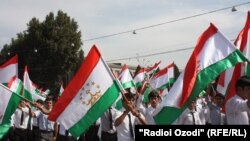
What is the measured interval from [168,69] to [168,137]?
38.1ft

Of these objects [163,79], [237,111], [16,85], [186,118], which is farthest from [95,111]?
[163,79]

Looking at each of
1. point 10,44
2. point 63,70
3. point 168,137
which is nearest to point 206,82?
point 168,137

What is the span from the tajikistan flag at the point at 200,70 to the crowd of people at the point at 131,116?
1.41 ft

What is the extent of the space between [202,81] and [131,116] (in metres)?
2.16

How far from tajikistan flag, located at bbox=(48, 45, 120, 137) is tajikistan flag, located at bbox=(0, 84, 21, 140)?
1.79m

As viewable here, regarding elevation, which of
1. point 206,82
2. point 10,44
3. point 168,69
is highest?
point 10,44

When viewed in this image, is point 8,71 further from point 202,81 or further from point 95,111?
point 202,81

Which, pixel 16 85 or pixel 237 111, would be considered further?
pixel 16 85

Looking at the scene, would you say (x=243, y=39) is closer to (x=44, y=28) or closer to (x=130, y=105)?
(x=130, y=105)

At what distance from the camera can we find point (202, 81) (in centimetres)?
672

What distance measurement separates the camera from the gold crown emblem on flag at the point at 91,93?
7.46 metres

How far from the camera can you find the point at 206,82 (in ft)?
Answer: 22.1

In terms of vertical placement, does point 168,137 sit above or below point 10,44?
below

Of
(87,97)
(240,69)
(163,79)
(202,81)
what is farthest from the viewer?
(163,79)
